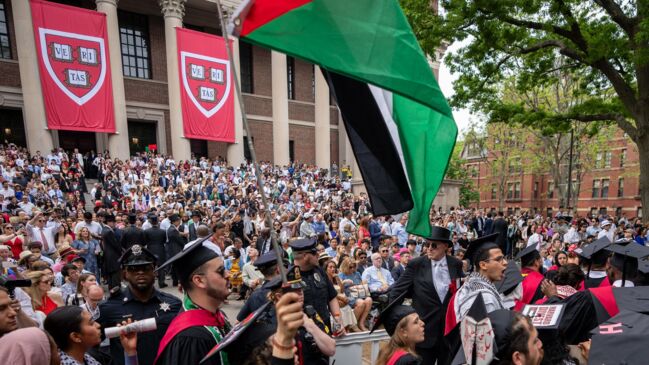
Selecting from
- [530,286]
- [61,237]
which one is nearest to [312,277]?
[530,286]

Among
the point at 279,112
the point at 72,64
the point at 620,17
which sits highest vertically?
the point at 72,64

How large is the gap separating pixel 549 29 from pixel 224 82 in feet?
54.0

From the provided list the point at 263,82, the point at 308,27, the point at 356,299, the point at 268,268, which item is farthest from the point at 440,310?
the point at 263,82

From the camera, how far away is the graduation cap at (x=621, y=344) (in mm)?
1988

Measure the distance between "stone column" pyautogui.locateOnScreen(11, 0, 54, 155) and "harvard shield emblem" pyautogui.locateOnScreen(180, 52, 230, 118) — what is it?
6.61 meters

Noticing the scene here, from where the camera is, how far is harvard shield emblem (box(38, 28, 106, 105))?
17250 mm

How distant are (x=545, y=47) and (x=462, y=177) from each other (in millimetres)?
35364

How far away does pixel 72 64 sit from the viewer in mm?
17625

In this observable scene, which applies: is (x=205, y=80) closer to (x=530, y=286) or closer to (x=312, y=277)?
(x=312, y=277)

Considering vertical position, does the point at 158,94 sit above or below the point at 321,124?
above

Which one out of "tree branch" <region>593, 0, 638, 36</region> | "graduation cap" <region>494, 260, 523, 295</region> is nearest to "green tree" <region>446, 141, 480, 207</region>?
"tree branch" <region>593, 0, 638, 36</region>

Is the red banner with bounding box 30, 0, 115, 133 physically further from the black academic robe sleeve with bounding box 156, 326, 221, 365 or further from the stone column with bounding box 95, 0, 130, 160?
the black academic robe sleeve with bounding box 156, 326, 221, 365

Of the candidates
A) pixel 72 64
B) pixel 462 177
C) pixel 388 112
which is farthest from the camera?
pixel 462 177

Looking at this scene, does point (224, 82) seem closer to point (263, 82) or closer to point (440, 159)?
point (263, 82)
